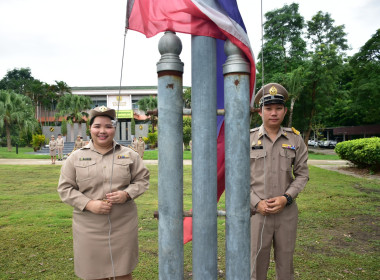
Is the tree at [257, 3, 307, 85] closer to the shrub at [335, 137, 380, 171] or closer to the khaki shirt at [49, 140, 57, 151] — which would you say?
the shrub at [335, 137, 380, 171]

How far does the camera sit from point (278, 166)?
2467 millimetres

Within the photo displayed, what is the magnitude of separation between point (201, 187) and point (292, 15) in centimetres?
3244

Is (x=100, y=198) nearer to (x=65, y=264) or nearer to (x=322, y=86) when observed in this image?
(x=65, y=264)

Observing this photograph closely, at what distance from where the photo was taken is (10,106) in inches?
1230

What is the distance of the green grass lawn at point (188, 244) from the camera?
3.60 metres

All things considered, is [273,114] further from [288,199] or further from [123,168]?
[123,168]

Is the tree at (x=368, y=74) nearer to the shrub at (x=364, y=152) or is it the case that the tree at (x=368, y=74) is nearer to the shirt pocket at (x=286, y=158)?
the shrub at (x=364, y=152)

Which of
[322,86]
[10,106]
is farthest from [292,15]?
[10,106]

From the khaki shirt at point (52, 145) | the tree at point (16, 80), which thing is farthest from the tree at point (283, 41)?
the tree at point (16, 80)

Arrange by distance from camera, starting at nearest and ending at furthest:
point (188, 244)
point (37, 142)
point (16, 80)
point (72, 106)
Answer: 1. point (188, 244)
2. point (37, 142)
3. point (72, 106)
4. point (16, 80)

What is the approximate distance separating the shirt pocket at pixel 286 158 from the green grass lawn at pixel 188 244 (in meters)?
1.65

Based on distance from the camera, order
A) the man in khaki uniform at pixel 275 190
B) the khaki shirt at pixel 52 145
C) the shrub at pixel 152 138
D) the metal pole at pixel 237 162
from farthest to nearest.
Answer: the shrub at pixel 152 138, the khaki shirt at pixel 52 145, the man in khaki uniform at pixel 275 190, the metal pole at pixel 237 162

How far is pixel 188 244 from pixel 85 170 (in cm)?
257

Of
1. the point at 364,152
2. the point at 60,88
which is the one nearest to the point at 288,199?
the point at 364,152
